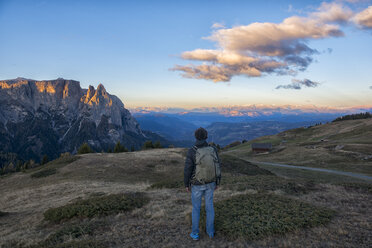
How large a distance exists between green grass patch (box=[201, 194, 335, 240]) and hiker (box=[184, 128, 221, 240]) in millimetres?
1128

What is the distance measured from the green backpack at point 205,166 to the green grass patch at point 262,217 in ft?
7.75

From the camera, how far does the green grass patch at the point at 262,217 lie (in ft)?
26.9

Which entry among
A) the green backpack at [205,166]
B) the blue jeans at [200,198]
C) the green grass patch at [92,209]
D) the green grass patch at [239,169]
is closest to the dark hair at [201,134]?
the green backpack at [205,166]

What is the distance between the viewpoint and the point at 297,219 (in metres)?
8.92

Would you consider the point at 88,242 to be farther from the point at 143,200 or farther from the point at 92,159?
the point at 92,159

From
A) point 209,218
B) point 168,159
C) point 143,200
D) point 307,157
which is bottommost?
point 307,157

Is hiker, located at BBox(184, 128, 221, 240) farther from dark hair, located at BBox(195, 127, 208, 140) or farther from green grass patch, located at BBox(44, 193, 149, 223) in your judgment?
green grass patch, located at BBox(44, 193, 149, 223)

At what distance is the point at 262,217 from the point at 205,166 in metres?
3.92

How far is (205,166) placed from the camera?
766cm

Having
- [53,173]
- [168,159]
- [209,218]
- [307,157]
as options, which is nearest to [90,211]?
[209,218]

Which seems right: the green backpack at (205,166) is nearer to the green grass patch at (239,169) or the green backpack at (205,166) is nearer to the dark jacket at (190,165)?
the dark jacket at (190,165)

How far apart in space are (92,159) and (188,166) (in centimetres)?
3622

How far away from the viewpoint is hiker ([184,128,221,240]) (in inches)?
303

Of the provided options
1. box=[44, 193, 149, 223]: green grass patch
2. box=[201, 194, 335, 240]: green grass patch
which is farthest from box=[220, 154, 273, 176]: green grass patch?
box=[44, 193, 149, 223]: green grass patch
